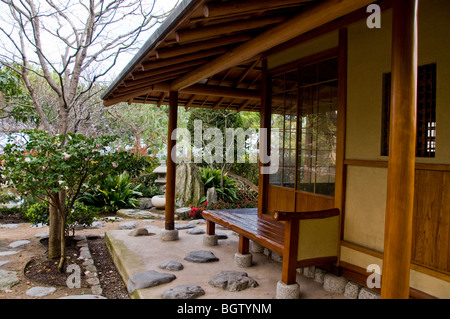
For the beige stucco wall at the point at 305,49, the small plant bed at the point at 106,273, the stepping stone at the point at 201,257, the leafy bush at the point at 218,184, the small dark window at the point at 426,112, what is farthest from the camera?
the leafy bush at the point at 218,184

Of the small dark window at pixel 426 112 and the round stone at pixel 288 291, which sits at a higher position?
the small dark window at pixel 426 112

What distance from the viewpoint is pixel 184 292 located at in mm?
3314

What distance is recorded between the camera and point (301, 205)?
434cm

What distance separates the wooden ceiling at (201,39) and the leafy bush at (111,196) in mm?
4184

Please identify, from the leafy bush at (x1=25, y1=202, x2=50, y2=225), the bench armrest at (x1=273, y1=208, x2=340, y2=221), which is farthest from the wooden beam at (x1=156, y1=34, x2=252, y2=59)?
the leafy bush at (x1=25, y1=202, x2=50, y2=225)

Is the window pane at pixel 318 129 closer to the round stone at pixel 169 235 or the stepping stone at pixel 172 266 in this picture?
the stepping stone at pixel 172 266

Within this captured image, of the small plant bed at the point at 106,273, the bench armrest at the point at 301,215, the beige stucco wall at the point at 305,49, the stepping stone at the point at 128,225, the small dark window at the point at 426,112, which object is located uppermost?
the beige stucco wall at the point at 305,49

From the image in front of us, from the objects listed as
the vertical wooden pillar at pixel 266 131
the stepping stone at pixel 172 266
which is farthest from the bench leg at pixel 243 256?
the vertical wooden pillar at pixel 266 131

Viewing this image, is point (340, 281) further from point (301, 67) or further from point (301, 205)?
point (301, 67)

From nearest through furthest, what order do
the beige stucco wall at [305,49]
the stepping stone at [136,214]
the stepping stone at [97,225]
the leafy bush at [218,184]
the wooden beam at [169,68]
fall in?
1. the beige stucco wall at [305,49]
2. the wooden beam at [169,68]
3. the stepping stone at [97,225]
4. the stepping stone at [136,214]
5. the leafy bush at [218,184]

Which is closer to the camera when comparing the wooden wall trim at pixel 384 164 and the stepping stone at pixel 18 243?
the wooden wall trim at pixel 384 164

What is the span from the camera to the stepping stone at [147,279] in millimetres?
3552

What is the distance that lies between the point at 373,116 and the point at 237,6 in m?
1.78

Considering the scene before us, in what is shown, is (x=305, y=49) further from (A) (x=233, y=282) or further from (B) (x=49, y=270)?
(B) (x=49, y=270)
